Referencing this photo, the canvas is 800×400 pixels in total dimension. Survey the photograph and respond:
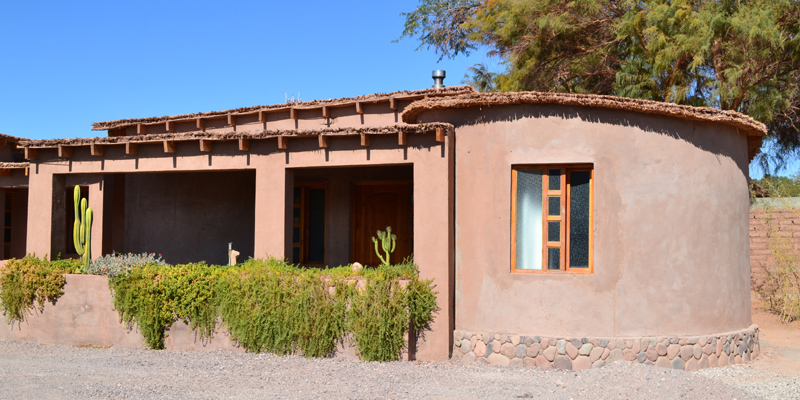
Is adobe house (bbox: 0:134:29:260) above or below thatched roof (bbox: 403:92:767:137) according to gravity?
below

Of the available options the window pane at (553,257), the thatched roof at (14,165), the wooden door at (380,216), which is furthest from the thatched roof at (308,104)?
the window pane at (553,257)

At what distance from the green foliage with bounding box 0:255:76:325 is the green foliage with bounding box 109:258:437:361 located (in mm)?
1129

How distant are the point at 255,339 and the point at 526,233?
4.08 m

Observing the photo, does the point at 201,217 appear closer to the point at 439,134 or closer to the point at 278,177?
the point at 278,177

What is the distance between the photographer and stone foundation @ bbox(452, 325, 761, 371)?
8.79 metres

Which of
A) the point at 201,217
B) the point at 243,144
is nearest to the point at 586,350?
the point at 243,144

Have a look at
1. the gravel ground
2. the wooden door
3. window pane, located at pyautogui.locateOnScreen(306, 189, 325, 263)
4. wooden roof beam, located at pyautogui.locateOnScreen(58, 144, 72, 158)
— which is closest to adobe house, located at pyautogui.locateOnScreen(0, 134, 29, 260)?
wooden roof beam, located at pyautogui.locateOnScreen(58, 144, 72, 158)

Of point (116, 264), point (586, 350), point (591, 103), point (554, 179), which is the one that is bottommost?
point (586, 350)

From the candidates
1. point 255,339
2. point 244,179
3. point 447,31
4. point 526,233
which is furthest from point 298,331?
point 447,31

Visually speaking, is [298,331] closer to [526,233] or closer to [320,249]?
[526,233]

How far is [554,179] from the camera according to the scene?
909 centimetres

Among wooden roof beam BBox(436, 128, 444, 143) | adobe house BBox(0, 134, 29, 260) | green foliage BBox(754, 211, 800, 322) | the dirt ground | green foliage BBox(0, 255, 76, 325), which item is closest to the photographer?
wooden roof beam BBox(436, 128, 444, 143)

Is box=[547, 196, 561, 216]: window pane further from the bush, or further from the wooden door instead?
the bush

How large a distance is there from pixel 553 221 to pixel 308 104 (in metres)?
6.92
